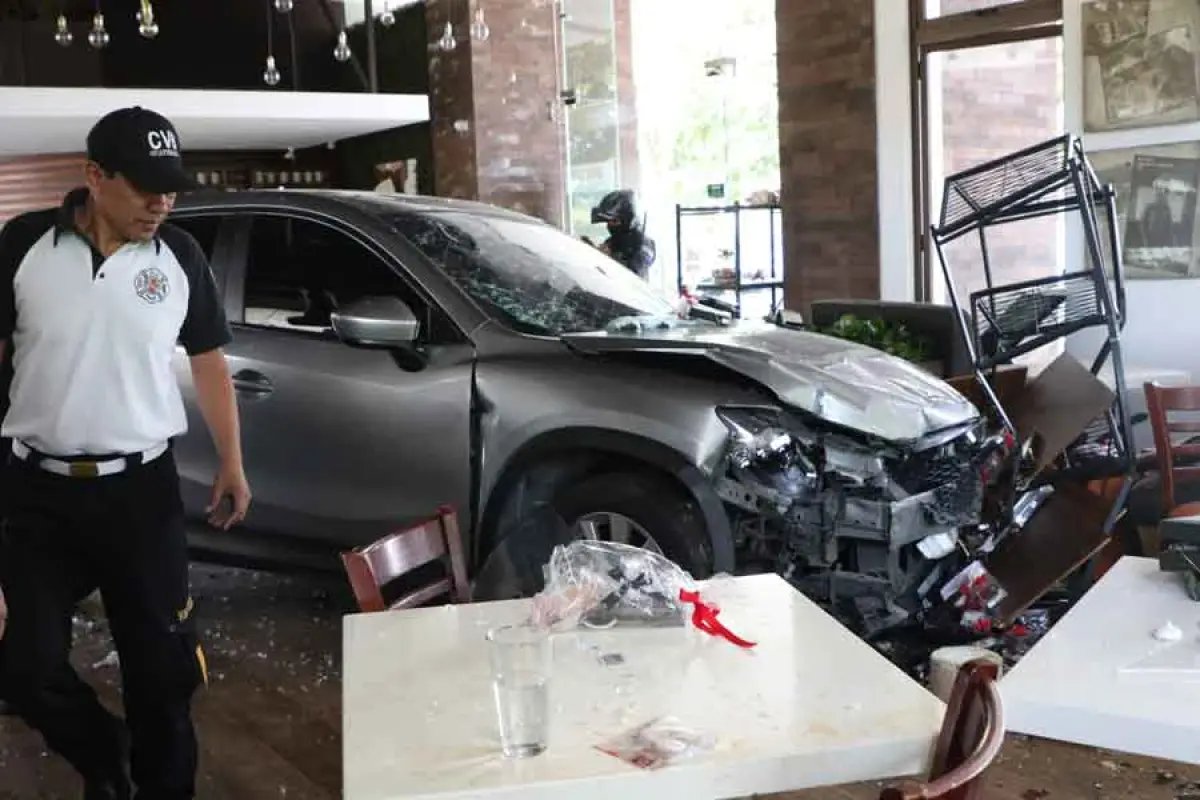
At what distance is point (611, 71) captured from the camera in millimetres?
10258

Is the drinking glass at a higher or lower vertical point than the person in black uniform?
lower

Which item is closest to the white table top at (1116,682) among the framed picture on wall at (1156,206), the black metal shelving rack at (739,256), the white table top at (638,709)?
the white table top at (638,709)

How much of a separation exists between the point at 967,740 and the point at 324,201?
2962mm

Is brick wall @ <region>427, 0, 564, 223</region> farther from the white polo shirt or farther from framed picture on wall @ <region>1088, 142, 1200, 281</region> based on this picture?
the white polo shirt

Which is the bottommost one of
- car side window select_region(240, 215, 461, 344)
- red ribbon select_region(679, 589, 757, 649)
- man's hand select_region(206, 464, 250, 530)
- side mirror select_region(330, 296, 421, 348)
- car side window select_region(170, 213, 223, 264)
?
red ribbon select_region(679, 589, 757, 649)

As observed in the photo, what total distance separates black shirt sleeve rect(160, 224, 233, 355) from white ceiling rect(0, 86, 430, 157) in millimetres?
4953

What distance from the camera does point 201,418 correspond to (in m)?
3.98

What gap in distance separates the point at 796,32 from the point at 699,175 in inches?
174


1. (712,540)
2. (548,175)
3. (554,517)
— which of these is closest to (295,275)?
(554,517)

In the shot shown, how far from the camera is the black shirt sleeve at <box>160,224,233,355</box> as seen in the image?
2.56 m

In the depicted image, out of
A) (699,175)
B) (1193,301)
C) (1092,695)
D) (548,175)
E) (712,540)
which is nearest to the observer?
(1092,695)

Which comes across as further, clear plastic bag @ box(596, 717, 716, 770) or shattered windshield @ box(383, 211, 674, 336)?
shattered windshield @ box(383, 211, 674, 336)

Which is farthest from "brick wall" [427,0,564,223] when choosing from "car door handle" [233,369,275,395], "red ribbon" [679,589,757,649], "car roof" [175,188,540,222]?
"red ribbon" [679,589,757,649]

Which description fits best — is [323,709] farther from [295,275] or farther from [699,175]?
[699,175]
